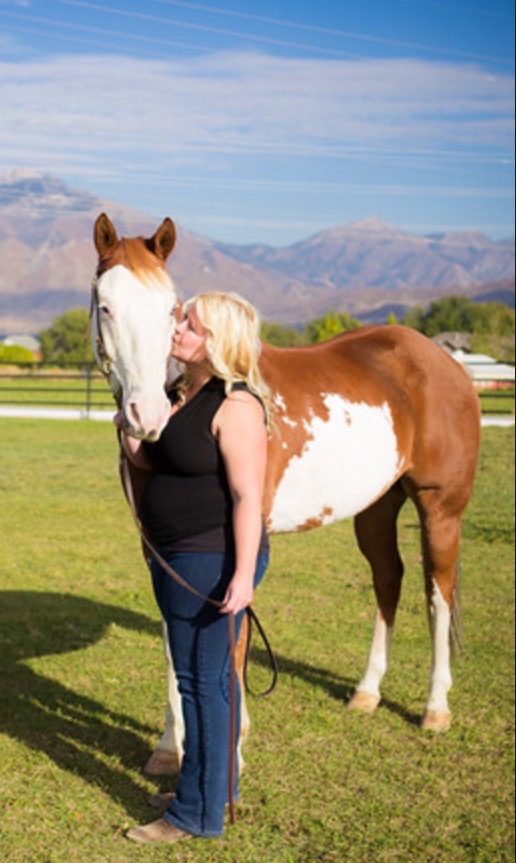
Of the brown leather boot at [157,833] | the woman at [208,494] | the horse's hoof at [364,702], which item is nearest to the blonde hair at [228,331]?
the woman at [208,494]

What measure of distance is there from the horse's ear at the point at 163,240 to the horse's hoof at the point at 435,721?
3081 mm

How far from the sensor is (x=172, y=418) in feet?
9.17

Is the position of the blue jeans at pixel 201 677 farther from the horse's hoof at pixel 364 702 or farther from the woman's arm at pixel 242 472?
the horse's hoof at pixel 364 702

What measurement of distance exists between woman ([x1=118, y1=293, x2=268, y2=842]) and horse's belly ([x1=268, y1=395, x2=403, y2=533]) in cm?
98

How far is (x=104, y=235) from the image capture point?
94.2 inches

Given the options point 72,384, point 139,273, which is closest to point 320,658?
point 139,273

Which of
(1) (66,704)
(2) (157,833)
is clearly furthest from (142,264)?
(1) (66,704)

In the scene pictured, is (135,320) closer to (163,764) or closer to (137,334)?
(137,334)

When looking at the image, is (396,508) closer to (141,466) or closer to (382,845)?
(382,845)

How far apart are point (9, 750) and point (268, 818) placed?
105 cm

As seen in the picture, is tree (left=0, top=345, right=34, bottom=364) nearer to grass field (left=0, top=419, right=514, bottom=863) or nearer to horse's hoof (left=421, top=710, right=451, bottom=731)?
grass field (left=0, top=419, right=514, bottom=863)

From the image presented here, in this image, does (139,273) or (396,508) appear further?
(396,508)

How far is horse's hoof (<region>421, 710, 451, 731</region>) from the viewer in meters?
4.77

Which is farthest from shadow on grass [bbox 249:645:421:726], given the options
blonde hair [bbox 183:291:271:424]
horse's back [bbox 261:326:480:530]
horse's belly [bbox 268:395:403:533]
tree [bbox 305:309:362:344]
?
tree [bbox 305:309:362:344]
